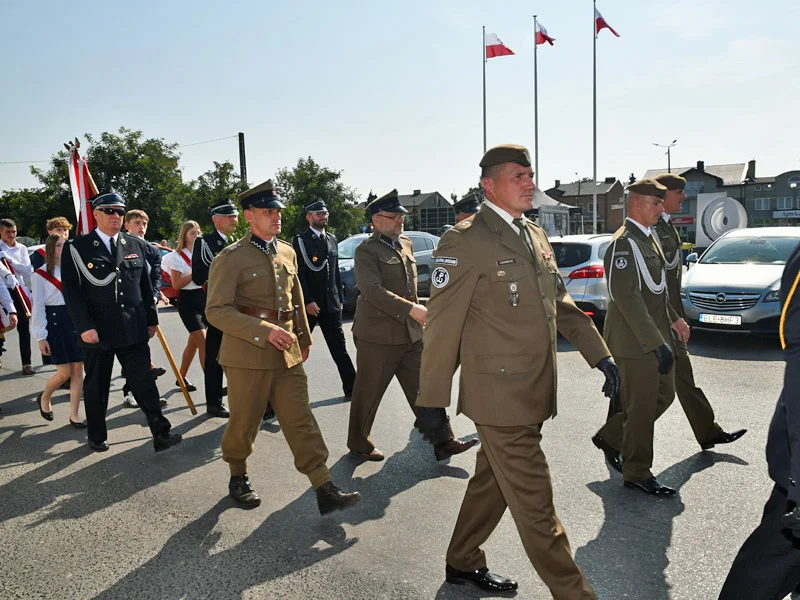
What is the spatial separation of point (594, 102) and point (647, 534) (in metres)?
37.1

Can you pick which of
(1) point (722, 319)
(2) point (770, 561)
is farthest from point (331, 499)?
(1) point (722, 319)

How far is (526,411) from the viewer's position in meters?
2.83

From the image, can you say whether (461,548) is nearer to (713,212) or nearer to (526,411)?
(526,411)

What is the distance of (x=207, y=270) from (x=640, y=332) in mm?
4336

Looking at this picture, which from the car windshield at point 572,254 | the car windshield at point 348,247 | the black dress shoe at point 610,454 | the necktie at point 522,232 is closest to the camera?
the necktie at point 522,232

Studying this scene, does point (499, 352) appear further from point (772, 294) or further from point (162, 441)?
point (772, 294)

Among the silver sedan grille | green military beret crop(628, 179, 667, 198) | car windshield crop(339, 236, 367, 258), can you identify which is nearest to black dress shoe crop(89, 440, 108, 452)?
green military beret crop(628, 179, 667, 198)

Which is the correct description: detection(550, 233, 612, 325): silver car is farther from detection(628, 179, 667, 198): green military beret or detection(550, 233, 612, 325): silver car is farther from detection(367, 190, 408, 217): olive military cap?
detection(628, 179, 667, 198): green military beret

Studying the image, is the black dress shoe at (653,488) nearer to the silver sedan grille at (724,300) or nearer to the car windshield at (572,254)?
the silver sedan grille at (724,300)

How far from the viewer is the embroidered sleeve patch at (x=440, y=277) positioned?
291cm

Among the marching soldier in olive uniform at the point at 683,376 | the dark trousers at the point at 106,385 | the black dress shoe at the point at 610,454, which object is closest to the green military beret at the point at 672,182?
the marching soldier in olive uniform at the point at 683,376

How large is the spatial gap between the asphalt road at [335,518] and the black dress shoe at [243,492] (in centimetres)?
9

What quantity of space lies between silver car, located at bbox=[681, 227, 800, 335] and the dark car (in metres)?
5.10

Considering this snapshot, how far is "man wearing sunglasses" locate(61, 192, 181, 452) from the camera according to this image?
5.26 meters
